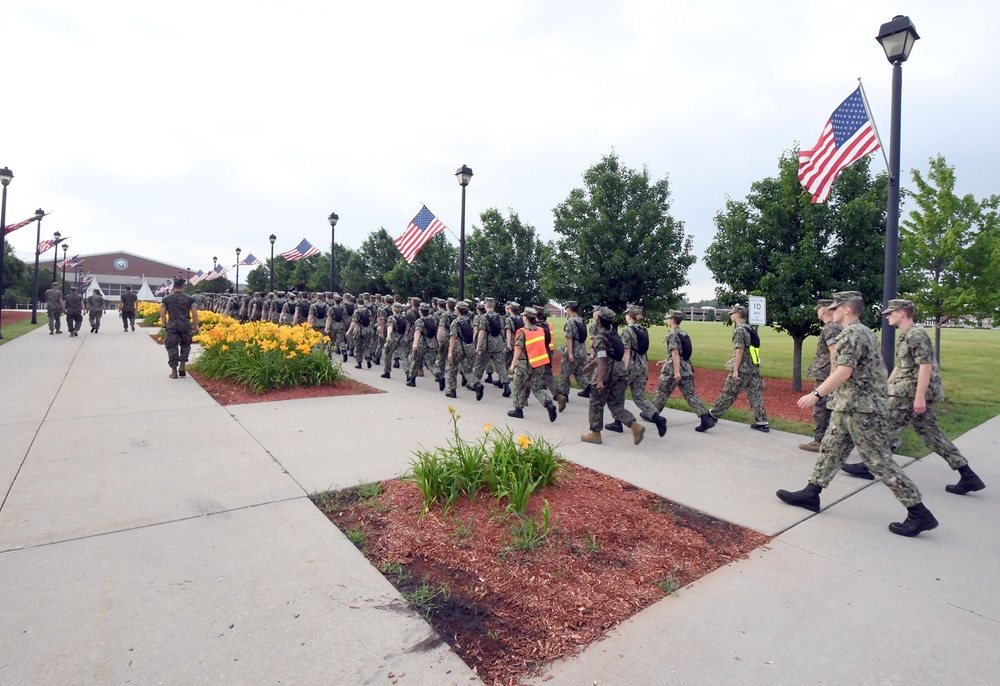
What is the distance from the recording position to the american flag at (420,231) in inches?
620

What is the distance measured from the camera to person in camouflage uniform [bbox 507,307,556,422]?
830 cm

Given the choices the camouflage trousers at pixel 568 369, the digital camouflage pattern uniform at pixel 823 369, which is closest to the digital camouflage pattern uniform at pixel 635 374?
the camouflage trousers at pixel 568 369

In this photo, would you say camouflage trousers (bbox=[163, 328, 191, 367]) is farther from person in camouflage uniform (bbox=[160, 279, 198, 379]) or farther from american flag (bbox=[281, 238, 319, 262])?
american flag (bbox=[281, 238, 319, 262])

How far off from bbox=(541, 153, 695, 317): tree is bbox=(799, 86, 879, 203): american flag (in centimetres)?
528

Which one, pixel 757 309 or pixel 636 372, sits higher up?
pixel 757 309

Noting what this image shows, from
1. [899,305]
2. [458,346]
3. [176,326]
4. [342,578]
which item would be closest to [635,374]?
[899,305]

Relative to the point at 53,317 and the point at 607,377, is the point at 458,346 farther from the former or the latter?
the point at 53,317

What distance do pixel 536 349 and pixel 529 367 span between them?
34 centimetres

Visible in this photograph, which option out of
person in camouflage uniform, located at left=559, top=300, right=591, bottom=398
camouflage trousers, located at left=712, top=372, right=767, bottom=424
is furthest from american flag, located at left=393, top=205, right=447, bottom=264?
camouflage trousers, located at left=712, top=372, right=767, bottom=424

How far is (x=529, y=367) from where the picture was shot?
848 centimetres

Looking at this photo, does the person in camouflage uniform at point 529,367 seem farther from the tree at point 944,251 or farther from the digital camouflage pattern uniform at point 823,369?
the tree at point 944,251

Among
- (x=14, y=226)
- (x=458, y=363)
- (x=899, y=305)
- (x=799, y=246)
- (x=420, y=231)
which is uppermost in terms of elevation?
(x=14, y=226)

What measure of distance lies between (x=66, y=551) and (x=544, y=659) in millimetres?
3179

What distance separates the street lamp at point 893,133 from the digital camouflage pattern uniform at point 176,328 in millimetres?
11968
